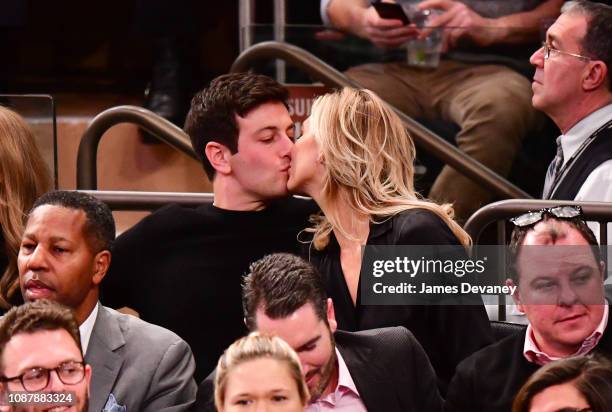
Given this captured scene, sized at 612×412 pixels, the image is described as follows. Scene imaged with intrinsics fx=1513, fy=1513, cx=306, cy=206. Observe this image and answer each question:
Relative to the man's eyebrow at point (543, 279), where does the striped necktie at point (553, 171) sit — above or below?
above

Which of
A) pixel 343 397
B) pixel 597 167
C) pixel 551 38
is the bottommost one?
pixel 343 397

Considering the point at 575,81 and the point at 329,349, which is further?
the point at 575,81

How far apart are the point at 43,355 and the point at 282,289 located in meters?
0.56

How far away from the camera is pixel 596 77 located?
4527 mm

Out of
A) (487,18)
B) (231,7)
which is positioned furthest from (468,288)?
(231,7)

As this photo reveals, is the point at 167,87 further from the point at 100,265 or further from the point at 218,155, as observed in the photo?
the point at 100,265

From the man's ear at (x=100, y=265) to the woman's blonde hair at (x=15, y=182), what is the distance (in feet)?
1.04

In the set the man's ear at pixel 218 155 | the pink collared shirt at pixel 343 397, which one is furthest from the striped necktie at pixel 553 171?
the pink collared shirt at pixel 343 397

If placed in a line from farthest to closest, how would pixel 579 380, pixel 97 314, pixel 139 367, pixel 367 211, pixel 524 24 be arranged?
pixel 524 24
pixel 367 211
pixel 97 314
pixel 139 367
pixel 579 380

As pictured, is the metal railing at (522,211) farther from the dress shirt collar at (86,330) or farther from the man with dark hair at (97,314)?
the dress shirt collar at (86,330)

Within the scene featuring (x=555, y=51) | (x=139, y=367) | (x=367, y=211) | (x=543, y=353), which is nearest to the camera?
(x=543, y=353)

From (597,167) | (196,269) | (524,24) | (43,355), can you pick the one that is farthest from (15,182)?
(524,24)

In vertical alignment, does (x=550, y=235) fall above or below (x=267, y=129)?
below

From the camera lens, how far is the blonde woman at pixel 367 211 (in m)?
3.82
